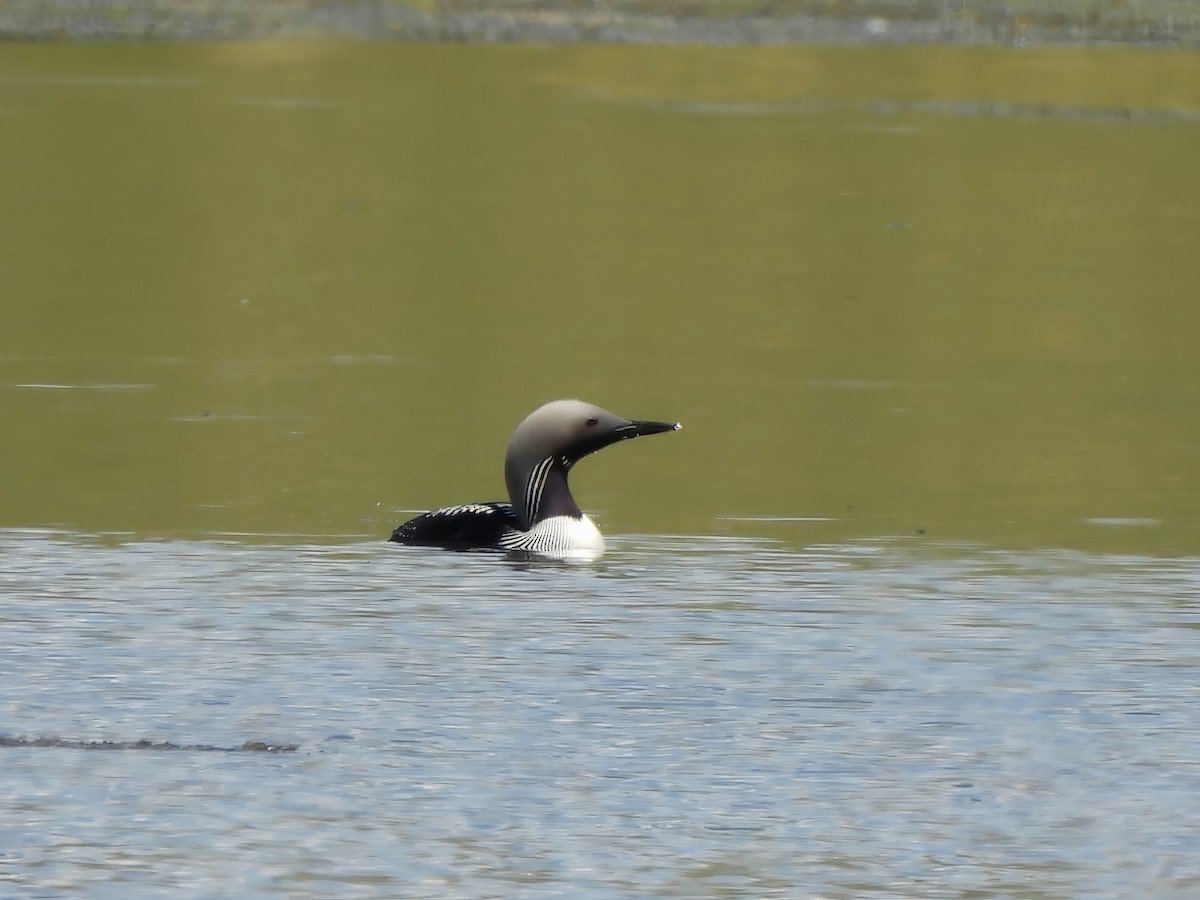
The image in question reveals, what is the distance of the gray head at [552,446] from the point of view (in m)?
10.5

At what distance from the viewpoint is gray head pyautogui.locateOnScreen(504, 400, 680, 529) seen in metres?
10.5

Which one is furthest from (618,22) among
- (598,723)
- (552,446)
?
(598,723)

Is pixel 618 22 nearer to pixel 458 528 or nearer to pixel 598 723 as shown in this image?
pixel 458 528

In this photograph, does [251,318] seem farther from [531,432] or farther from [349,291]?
[531,432]

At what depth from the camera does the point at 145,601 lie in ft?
28.2

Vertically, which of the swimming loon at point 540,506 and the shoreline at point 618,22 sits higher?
the shoreline at point 618,22

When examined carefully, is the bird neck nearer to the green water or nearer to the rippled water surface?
the green water

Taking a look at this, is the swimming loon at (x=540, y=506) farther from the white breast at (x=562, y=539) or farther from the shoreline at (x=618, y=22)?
the shoreline at (x=618, y=22)

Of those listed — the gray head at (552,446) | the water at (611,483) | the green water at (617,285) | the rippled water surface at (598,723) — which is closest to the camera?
the rippled water surface at (598,723)

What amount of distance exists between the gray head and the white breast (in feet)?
0.42

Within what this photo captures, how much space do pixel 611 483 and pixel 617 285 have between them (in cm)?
582

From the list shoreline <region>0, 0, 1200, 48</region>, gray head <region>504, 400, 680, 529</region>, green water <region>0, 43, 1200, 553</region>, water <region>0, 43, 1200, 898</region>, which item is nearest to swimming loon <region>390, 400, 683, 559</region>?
gray head <region>504, 400, 680, 529</region>

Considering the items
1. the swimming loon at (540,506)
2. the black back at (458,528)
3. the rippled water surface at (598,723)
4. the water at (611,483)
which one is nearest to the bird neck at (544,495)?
the swimming loon at (540,506)

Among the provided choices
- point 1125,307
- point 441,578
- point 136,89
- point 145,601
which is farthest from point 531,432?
point 136,89
